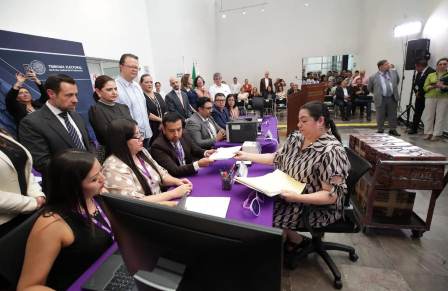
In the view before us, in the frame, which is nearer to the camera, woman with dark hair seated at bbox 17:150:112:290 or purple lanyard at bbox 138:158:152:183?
woman with dark hair seated at bbox 17:150:112:290

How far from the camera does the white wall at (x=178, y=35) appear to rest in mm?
6195

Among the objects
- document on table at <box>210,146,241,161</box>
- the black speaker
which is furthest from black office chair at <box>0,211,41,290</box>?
the black speaker

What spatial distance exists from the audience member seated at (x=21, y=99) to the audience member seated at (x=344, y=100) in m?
7.38

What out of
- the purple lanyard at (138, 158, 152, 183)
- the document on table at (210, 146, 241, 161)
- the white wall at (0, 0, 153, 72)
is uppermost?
the white wall at (0, 0, 153, 72)

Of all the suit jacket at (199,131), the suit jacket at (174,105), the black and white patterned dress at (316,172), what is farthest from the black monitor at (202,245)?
the suit jacket at (174,105)

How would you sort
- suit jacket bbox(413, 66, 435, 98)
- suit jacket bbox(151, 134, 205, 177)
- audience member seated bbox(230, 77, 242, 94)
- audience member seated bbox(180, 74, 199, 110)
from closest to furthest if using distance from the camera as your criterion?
suit jacket bbox(151, 134, 205, 177)
audience member seated bbox(180, 74, 199, 110)
suit jacket bbox(413, 66, 435, 98)
audience member seated bbox(230, 77, 242, 94)

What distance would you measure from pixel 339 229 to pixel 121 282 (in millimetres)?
1399

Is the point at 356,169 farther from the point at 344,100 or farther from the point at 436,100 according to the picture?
the point at 344,100

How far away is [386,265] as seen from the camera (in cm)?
189

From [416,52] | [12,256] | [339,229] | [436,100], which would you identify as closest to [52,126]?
[12,256]

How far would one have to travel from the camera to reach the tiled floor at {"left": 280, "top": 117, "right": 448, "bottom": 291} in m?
1.73

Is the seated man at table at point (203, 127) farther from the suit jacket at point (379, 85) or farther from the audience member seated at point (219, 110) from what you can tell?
the suit jacket at point (379, 85)

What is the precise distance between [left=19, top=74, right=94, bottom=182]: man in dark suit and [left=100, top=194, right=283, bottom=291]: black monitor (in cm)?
147

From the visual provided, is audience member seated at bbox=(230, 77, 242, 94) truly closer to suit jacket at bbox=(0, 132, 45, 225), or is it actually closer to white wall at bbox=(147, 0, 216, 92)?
white wall at bbox=(147, 0, 216, 92)
